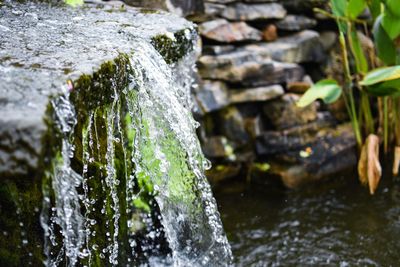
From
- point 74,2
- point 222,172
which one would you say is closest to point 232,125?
point 222,172

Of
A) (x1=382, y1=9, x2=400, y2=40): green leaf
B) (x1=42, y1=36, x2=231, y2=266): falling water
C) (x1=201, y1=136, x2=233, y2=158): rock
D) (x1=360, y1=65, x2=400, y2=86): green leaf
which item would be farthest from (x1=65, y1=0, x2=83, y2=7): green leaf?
Result: (x1=382, y1=9, x2=400, y2=40): green leaf

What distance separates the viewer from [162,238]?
2.60m

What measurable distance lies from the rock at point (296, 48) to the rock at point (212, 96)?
44cm

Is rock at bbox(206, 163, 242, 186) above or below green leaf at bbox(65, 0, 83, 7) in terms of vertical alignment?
below

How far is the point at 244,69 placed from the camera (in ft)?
11.3

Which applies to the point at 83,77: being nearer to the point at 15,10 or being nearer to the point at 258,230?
the point at 15,10

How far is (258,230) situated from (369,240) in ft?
2.31

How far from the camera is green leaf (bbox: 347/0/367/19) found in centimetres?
314

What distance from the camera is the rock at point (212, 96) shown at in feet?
11.0

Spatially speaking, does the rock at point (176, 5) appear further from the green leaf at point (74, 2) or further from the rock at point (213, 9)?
the green leaf at point (74, 2)

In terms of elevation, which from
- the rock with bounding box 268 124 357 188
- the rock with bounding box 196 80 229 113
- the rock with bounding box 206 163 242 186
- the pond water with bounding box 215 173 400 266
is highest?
the rock with bounding box 196 80 229 113

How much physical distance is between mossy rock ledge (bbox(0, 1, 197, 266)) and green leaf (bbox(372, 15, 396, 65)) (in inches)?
55.0

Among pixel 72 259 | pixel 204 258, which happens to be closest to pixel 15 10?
pixel 72 259

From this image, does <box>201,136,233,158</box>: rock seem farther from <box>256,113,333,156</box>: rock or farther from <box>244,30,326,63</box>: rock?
<box>244,30,326,63</box>: rock
